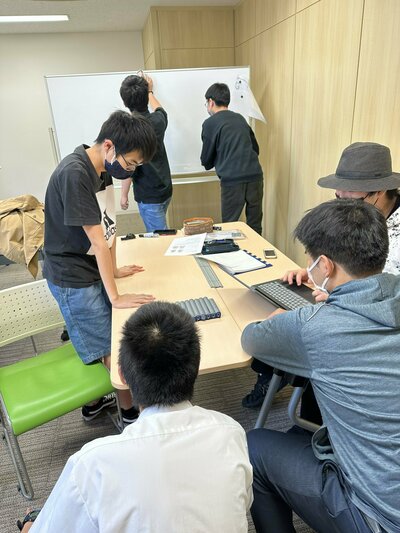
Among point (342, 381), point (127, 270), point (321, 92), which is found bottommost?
point (127, 270)

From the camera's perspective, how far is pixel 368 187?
158 cm

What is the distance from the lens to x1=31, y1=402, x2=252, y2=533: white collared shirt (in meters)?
0.61

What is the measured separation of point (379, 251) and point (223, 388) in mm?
1446

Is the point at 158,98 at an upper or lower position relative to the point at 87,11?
lower

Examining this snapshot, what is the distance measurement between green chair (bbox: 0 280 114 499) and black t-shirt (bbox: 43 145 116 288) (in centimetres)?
21

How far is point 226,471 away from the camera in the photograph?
26.1 inches

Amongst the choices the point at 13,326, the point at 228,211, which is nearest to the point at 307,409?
the point at 13,326

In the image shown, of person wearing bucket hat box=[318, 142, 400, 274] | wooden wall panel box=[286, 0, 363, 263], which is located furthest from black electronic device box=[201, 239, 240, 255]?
wooden wall panel box=[286, 0, 363, 263]

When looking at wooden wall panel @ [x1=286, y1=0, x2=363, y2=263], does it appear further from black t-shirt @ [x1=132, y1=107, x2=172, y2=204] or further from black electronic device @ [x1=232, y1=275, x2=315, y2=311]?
black electronic device @ [x1=232, y1=275, x2=315, y2=311]

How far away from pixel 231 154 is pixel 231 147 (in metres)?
0.06

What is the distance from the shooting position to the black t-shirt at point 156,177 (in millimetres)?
2858

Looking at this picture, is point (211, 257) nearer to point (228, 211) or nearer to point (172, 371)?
point (172, 371)

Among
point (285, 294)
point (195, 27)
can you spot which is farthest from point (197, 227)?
point (195, 27)

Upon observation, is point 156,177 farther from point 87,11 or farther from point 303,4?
point 87,11
